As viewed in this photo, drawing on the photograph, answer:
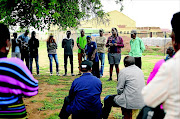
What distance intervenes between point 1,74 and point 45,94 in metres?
5.65

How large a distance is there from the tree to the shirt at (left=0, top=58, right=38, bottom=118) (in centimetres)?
532

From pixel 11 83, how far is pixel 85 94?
5.67ft

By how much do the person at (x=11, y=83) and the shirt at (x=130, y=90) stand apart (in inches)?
94.5

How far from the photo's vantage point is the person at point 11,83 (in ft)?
7.22

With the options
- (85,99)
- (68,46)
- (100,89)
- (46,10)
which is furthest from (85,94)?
(68,46)

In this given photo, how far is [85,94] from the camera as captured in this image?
3.76 m

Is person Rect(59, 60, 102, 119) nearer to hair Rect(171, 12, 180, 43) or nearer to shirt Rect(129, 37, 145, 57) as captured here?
hair Rect(171, 12, 180, 43)

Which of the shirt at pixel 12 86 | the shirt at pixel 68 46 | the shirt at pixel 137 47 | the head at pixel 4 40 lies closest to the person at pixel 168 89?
the shirt at pixel 12 86

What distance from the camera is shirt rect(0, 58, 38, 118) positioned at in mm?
2199

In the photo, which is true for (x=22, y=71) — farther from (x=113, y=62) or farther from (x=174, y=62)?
(x=113, y=62)

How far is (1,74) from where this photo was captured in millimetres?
2195

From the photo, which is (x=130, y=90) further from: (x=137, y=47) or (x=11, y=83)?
(x=137, y=47)

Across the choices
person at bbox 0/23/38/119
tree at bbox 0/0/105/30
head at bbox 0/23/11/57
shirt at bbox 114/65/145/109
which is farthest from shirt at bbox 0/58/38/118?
tree at bbox 0/0/105/30

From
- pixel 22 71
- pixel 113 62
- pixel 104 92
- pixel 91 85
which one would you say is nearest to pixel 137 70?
pixel 91 85
